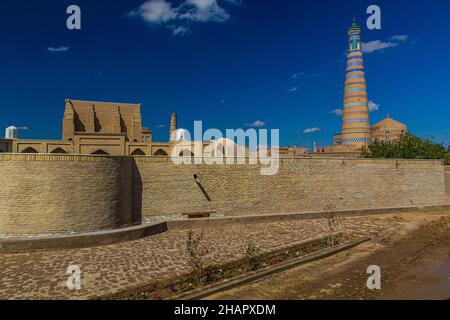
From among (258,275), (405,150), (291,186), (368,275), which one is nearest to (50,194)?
(258,275)

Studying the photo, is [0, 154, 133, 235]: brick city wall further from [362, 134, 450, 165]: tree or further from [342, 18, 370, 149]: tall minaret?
[342, 18, 370, 149]: tall minaret

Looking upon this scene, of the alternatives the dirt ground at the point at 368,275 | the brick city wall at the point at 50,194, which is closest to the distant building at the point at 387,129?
the dirt ground at the point at 368,275

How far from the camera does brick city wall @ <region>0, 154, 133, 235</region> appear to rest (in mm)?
10008

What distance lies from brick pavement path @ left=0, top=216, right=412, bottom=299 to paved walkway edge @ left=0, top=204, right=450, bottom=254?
9.7 inches

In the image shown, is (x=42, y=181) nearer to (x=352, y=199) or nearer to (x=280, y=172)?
(x=280, y=172)

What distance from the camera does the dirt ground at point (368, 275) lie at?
620 centimetres

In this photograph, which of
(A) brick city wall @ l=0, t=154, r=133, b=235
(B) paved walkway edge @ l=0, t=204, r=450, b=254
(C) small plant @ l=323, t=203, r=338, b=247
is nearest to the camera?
(B) paved walkway edge @ l=0, t=204, r=450, b=254

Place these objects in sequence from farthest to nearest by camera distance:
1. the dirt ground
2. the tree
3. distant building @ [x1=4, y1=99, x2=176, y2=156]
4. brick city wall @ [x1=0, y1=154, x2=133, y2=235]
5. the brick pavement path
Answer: distant building @ [x1=4, y1=99, x2=176, y2=156]
the tree
brick city wall @ [x1=0, y1=154, x2=133, y2=235]
the brick pavement path
the dirt ground

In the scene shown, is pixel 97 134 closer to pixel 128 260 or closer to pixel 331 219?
pixel 128 260

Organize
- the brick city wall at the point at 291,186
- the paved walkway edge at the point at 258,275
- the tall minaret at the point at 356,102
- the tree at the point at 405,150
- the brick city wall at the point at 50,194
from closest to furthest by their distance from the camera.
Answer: the paved walkway edge at the point at 258,275
the brick city wall at the point at 50,194
the brick city wall at the point at 291,186
the tree at the point at 405,150
the tall minaret at the point at 356,102

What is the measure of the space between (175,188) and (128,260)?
18.5ft

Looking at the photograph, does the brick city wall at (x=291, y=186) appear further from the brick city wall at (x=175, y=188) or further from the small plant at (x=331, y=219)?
the small plant at (x=331, y=219)

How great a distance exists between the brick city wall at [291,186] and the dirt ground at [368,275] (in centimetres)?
568

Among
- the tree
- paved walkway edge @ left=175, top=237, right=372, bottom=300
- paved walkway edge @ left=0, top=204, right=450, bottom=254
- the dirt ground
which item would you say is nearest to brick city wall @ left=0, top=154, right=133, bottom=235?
paved walkway edge @ left=0, top=204, right=450, bottom=254
